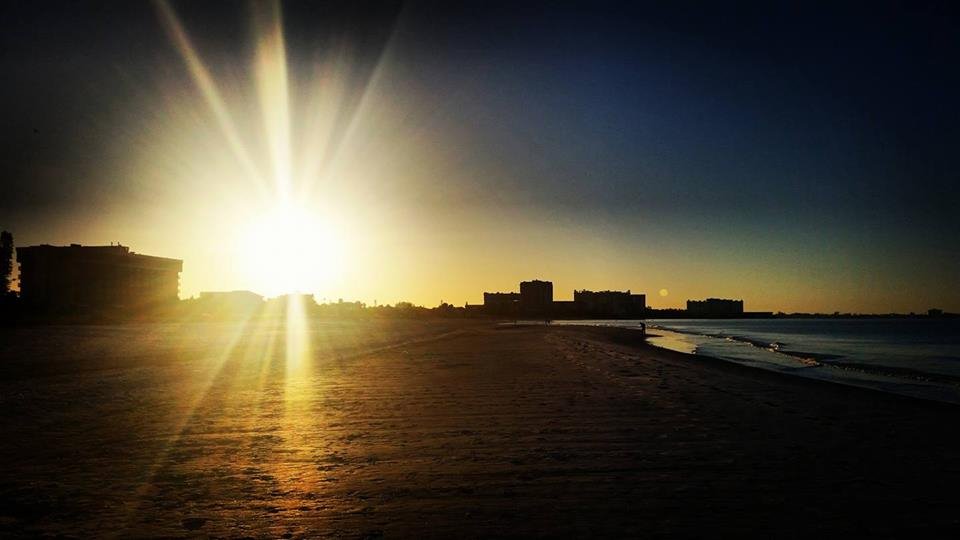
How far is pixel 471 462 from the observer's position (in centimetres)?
796

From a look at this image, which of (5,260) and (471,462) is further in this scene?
(5,260)

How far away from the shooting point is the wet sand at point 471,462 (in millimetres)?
5590

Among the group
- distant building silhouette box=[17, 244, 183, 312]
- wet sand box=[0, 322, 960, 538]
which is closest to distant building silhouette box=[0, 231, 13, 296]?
distant building silhouette box=[17, 244, 183, 312]

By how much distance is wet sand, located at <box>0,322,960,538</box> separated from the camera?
559 centimetres

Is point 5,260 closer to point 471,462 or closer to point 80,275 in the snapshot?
point 80,275

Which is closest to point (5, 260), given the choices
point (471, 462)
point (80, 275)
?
point (80, 275)

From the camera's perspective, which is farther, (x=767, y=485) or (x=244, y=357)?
(x=244, y=357)

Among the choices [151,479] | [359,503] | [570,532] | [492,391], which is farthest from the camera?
[492,391]

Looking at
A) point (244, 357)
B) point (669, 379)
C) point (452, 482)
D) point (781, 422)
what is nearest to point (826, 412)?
point (781, 422)

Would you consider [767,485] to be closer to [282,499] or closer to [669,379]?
[282,499]

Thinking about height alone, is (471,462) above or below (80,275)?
below

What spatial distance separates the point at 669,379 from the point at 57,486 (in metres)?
16.8

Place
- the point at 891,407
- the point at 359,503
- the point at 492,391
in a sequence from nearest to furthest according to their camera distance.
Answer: the point at 359,503 → the point at 891,407 → the point at 492,391

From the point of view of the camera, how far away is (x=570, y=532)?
5238mm
